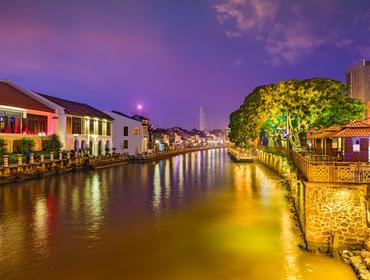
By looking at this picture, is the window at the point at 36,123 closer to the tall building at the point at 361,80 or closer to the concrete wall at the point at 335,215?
the tall building at the point at 361,80

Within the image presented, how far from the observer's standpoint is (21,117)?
50156 millimetres

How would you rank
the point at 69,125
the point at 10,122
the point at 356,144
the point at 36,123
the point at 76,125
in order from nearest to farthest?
the point at 356,144 < the point at 10,122 < the point at 36,123 < the point at 69,125 < the point at 76,125

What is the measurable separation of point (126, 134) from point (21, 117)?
36.1 metres

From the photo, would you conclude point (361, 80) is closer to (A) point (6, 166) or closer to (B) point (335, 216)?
(B) point (335, 216)

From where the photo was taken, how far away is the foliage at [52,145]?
2108 inches

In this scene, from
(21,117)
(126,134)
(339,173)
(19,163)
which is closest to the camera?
(339,173)

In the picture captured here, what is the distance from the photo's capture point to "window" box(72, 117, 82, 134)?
61781 mm

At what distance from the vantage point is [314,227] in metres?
16.8

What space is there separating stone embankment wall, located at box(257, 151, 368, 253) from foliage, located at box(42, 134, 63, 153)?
1712 inches

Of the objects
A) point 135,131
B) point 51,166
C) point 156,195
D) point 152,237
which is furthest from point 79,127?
point 152,237

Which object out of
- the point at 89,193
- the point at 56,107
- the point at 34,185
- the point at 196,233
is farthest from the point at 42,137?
the point at 196,233

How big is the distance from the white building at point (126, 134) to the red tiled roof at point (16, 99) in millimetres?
27836

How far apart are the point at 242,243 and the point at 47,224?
11405 mm

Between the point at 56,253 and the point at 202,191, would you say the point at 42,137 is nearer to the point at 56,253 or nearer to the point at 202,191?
the point at 202,191
